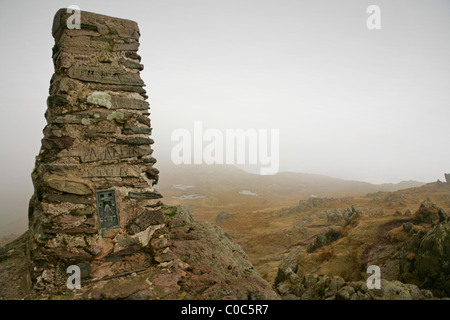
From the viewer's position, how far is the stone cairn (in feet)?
14.1

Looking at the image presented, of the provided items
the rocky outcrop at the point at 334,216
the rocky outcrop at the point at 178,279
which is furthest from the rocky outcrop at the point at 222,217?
the rocky outcrop at the point at 178,279

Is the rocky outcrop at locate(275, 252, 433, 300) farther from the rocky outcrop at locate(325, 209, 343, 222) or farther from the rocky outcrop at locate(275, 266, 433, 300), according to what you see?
the rocky outcrop at locate(325, 209, 343, 222)

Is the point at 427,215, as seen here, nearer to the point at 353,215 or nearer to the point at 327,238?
the point at 353,215

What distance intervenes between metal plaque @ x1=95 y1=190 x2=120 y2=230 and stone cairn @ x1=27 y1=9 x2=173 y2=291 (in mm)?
19

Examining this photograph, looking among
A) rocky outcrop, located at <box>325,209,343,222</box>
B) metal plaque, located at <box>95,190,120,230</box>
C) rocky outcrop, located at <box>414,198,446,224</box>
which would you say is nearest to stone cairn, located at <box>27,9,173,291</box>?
metal plaque, located at <box>95,190,120,230</box>

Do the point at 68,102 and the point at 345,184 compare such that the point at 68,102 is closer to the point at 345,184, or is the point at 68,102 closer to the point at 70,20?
the point at 70,20

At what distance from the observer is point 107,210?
183 inches

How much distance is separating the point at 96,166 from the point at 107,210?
952 mm

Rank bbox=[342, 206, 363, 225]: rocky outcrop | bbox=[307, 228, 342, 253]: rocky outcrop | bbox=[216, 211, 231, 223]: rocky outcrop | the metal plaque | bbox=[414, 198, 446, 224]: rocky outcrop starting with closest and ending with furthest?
the metal plaque
bbox=[414, 198, 446, 224]: rocky outcrop
bbox=[307, 228, 342, 253]: rocky outcrop
bbox=[342, 206, 363, 225]: rocky outcrop
bbox=[216, 211, 231, 223]: rocky outcrop

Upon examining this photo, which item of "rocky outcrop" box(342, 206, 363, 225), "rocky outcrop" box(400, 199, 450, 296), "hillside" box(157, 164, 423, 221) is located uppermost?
"rocky outcrop" box(400, 199, 450, 296)

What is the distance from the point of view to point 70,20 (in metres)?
4.47

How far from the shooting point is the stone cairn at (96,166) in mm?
4305

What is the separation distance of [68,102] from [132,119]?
48.2 inches

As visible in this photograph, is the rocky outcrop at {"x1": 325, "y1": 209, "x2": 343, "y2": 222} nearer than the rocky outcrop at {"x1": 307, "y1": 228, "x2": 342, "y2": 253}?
No
